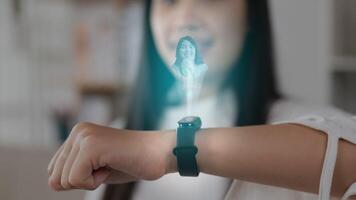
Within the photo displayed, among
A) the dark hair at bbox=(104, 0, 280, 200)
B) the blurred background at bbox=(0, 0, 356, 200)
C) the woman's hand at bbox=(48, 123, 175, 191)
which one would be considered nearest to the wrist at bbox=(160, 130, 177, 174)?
the woman's hand at bbox=(48, 123, 175, 191)

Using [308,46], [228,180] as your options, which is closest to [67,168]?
[228,180]

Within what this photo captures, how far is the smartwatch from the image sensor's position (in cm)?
29

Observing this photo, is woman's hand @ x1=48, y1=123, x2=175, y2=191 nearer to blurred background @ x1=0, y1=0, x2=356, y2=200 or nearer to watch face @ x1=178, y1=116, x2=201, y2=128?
watch face @ x1=178, y1=116, x2=201, y2=128

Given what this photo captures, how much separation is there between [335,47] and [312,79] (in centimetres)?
10

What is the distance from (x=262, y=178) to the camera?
304 millimetres

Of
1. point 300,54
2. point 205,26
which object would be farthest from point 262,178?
point 300,54

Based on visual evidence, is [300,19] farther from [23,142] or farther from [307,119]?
[307,119]

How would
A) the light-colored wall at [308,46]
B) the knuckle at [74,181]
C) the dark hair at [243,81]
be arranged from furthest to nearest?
1. the light-colored wall at [308,46]
2. the dark hair at [243,81]
3. the knuckle at [74,181]

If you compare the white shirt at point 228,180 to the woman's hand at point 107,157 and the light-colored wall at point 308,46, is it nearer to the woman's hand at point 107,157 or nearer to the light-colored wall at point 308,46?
the woman's hand at point 107,157

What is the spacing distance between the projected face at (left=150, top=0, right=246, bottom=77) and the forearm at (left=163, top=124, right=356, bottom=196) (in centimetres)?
8

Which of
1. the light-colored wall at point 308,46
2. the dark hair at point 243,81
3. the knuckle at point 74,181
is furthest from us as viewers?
the light-colored wall at point 308,46

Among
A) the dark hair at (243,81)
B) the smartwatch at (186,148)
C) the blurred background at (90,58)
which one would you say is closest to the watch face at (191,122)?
the smartwatch at (186,148)

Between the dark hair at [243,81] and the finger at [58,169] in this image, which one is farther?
the dark hair at [243,81]

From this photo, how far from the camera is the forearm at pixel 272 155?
30 cm
